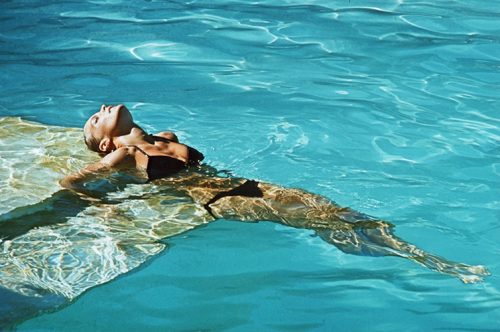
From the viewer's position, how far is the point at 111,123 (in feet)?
20.2

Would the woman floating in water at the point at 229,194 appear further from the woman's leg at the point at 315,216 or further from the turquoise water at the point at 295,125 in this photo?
the turquoise water at the point at 295,125

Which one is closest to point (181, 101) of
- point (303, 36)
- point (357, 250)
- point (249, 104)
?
point (249, 104)

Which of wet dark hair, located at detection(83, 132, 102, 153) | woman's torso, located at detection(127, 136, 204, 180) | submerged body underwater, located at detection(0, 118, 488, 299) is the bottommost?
submerged body underwater, located at detection(0, 118, 488, 299)

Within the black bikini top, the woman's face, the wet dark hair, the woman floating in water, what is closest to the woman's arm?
the woman floating in water

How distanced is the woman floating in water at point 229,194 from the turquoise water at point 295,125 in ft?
0.39

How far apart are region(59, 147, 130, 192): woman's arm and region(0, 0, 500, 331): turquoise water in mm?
721

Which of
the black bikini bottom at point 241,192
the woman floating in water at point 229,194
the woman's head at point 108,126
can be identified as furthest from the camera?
the woman's head at point 108,126

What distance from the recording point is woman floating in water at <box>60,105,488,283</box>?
4.93 m

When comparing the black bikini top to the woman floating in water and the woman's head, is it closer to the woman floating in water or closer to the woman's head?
the woman floating in water

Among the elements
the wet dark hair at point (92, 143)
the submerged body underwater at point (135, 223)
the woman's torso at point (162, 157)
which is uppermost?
the woman's torso at point (162, 157)

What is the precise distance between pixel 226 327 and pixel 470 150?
2851mm

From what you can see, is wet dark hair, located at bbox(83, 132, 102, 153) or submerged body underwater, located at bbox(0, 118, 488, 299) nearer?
submerged body underwater, located at bbox(0, 118, 488, 299)

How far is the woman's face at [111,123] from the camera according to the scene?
243 inches

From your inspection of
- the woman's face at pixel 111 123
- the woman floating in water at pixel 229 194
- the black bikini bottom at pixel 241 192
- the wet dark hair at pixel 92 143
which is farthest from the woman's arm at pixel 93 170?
the black bikini bottom at pixel 241 192
